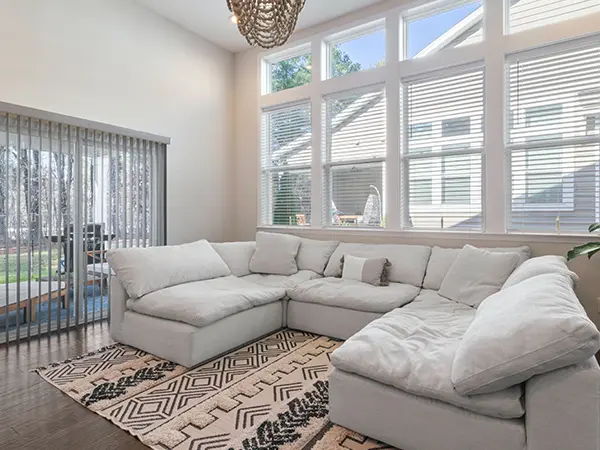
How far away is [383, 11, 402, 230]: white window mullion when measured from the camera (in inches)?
159

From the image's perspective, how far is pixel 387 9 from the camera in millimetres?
4062

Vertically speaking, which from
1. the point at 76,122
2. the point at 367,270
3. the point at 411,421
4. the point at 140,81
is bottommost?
the point at 411,421

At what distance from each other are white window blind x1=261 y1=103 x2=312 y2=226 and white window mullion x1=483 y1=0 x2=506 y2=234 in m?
2.07

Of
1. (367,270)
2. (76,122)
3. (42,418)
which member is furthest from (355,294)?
(76,122)

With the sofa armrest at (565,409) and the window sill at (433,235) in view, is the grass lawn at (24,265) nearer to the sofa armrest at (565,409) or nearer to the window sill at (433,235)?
the window sill at (433,235)

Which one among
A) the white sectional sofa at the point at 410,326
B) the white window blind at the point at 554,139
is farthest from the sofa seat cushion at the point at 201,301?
the white window blind at the point at 554,139

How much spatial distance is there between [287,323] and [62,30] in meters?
3.47

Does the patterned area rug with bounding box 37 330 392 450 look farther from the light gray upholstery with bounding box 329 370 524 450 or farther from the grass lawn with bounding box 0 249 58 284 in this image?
the grass lawn with bounding box 0 249 58 284

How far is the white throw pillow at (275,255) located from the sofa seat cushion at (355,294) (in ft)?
1.90

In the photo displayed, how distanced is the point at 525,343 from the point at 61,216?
3.67 meters

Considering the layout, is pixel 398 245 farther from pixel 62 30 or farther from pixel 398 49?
pixel 62 30

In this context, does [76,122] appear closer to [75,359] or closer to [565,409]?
[75,359]

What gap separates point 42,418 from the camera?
195 centimetres

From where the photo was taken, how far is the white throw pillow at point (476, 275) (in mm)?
2850
